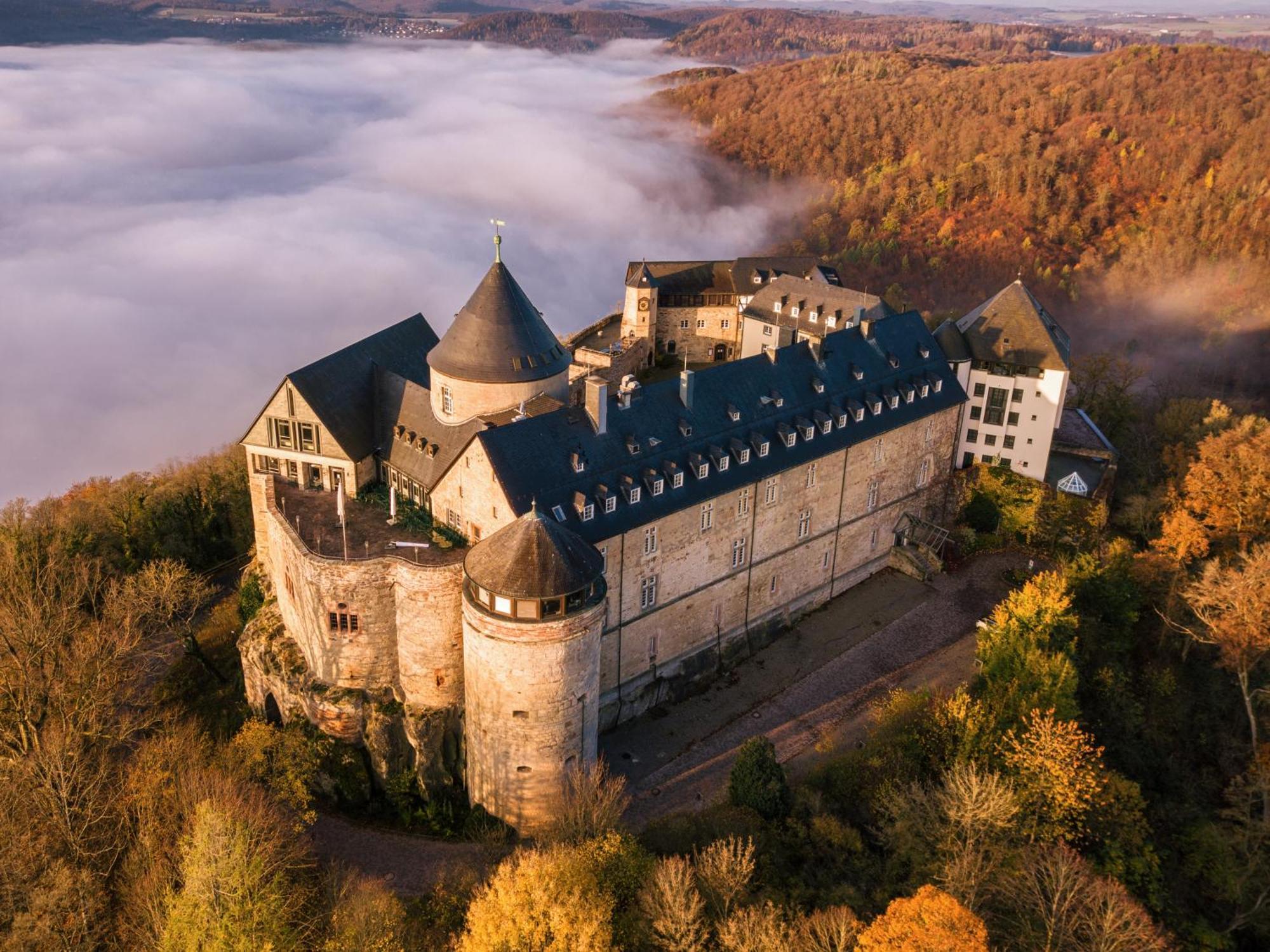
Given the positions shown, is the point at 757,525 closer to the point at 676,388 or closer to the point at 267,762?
the point at 676,388

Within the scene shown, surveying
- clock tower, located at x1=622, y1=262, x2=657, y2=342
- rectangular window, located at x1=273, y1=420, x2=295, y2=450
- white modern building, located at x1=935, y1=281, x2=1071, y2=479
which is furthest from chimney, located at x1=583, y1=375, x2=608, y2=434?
clock tower, located at x1=622, y1=262, x2=657, y2=342

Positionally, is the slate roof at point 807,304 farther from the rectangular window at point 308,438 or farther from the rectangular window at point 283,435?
the rectangular window at point 283,435

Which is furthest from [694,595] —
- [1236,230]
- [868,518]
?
[1236,230]

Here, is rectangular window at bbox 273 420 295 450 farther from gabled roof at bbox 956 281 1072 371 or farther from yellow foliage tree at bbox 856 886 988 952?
gabled roof at bbox 956 281 1072 371

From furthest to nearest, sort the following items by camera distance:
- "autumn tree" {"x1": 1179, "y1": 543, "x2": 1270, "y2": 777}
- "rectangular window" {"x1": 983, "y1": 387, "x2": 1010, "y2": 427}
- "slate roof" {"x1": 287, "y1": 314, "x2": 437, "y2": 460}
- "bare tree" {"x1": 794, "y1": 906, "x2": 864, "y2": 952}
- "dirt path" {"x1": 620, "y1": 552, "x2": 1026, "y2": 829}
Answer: "rectangular window" {"x1": 983, "y1": 387, "x2": 1010, "y2": 427}, "slate roof" {"x1": 287, "y1": 314, "x2": 437, "y2": 460}, "autumn tree" {"x1": 1179, "y1": 543, "x2": 1270, "y2": 777}, "dirt path" {"x1": 620, "y1": 552, "x2": 1026, "y2": 829}, "bare tree" {"x1": 794, "y1": 906, "x2": 864, "y2": 952}

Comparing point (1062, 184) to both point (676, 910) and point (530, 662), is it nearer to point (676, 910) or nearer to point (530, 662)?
point (530, 662)

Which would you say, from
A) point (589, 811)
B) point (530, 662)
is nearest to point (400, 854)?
point (589, 811)
